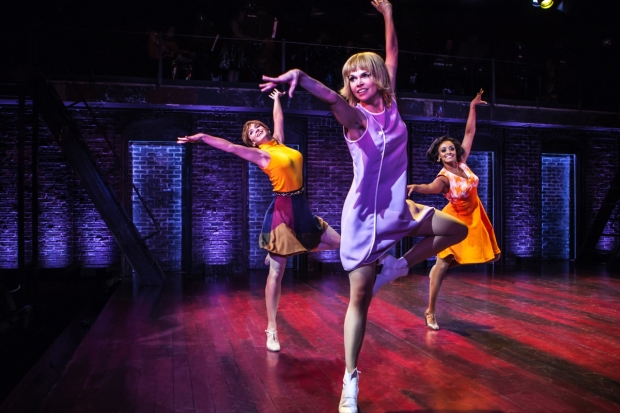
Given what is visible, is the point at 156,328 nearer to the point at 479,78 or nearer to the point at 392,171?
the point at 392,171

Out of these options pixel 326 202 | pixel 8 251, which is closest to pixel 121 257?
pixel 8 251

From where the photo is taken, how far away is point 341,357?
3436 mm

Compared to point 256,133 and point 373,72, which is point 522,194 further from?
point 373,72

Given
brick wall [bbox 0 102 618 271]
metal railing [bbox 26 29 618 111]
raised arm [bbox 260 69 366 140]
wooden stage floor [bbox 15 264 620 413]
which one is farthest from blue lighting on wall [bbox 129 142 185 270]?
raised arm [bbox 260 69 366 140]

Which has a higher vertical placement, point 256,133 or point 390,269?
point 256,133

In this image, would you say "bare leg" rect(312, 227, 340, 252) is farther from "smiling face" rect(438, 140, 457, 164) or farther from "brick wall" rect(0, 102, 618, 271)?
"brick wall" rect(0, 102, 618, 271)

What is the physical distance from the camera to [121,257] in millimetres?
8633

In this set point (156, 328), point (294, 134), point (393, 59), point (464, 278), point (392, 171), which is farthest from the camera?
point (294, 134)

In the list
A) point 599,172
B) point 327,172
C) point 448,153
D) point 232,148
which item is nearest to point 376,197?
point 232,148

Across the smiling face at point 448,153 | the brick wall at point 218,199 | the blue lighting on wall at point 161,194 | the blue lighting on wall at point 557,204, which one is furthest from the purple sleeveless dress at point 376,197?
the blue lighting on wall at point 557,204

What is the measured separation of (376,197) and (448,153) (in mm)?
2065

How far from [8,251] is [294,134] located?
17.0 feet

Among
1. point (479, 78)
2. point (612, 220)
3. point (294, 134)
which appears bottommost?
point (612, 220)

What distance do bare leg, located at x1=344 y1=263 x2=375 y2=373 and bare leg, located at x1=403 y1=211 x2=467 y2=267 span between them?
0.38 metres
